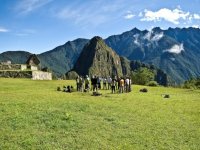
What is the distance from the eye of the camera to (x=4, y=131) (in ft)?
77.3

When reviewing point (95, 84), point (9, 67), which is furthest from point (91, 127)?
point (9, 67)

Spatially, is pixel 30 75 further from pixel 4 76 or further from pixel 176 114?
pixel 176 114

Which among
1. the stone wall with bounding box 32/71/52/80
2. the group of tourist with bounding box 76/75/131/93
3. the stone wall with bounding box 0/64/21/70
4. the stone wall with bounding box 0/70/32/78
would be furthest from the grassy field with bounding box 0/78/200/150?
the stone wall with bounding box 0/64/21/70

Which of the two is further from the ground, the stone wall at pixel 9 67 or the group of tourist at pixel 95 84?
the stone wall at pixel 9 67

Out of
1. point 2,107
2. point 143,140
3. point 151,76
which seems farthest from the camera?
point 151,76

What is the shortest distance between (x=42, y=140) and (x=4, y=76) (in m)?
63.2

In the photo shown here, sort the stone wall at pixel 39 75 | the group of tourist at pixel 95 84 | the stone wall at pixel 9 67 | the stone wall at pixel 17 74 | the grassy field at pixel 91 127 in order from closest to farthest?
the grassy field at pixel 91 127, the group of tourist at pixel 95 84, the stone wall at pixel 17 74, the stone wall at pixel 39 75, the stone wall at pixel 9 67

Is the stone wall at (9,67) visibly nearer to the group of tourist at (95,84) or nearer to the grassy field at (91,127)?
the group of tourist at (95,84)

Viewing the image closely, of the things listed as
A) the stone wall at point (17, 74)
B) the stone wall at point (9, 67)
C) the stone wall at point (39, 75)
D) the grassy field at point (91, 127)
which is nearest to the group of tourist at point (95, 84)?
the grassy field at point (91, 127)

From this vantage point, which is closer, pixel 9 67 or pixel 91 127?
pixel 91 127

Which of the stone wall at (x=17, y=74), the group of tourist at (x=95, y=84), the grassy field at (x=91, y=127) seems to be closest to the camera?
the grassy field at (x=91, y=127)

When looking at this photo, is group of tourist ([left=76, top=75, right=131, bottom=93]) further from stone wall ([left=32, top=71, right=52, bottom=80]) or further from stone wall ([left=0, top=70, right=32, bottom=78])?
stone wall ([left=32, top=71, right=52, bottom=80])

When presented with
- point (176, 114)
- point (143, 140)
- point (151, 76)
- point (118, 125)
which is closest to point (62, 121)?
point (118, 125)

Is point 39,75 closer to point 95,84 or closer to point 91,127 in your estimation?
point 95,84
